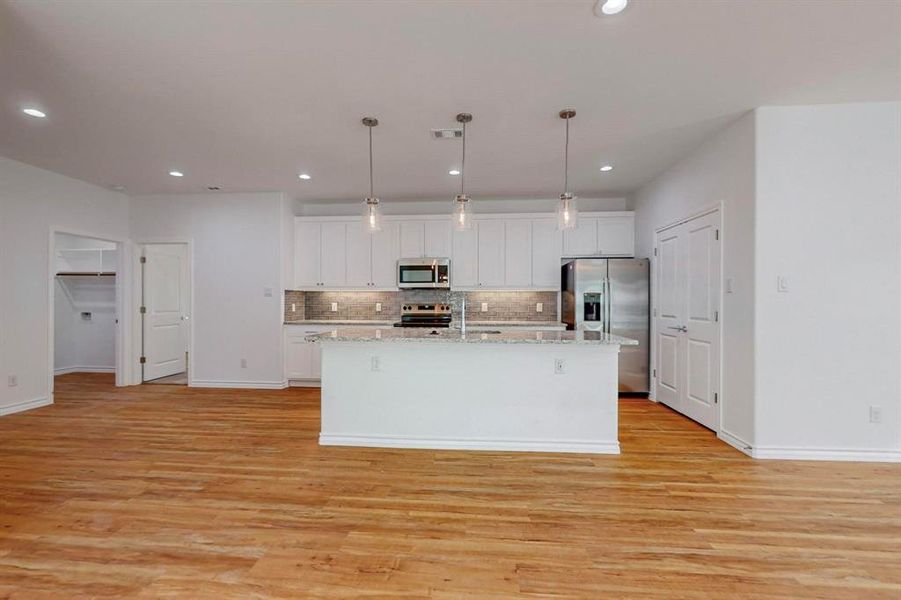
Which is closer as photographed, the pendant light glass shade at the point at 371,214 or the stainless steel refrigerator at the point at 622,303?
the pendant light glass shade at the point at 371,214

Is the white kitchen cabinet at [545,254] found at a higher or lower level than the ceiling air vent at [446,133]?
lower

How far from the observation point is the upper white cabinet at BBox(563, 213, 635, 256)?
5.61 metres

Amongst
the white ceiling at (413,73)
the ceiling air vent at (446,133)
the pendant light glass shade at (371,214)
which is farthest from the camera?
the ceiling air vent at (446,133)

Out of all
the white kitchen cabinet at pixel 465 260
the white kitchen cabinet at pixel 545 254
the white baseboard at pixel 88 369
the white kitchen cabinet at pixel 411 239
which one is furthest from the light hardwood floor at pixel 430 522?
the white baseboard at pixel 88 369

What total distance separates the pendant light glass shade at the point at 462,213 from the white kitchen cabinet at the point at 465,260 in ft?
8.65

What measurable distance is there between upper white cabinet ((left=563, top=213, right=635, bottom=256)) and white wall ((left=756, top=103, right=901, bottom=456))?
2.49 meters

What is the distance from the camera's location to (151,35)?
7.29ft

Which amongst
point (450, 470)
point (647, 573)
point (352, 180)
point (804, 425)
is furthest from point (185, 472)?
point (804, 425)

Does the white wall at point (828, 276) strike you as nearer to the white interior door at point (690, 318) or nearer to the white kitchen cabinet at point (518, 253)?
the white interior door at point (690, 318)

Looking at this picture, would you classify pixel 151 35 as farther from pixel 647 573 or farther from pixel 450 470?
pixel 647 573

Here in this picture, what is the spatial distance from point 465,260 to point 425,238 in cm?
68

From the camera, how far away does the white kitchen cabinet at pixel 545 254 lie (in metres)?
5.69

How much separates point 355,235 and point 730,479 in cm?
514

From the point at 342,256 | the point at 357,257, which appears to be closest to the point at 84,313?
the point at 342,256
